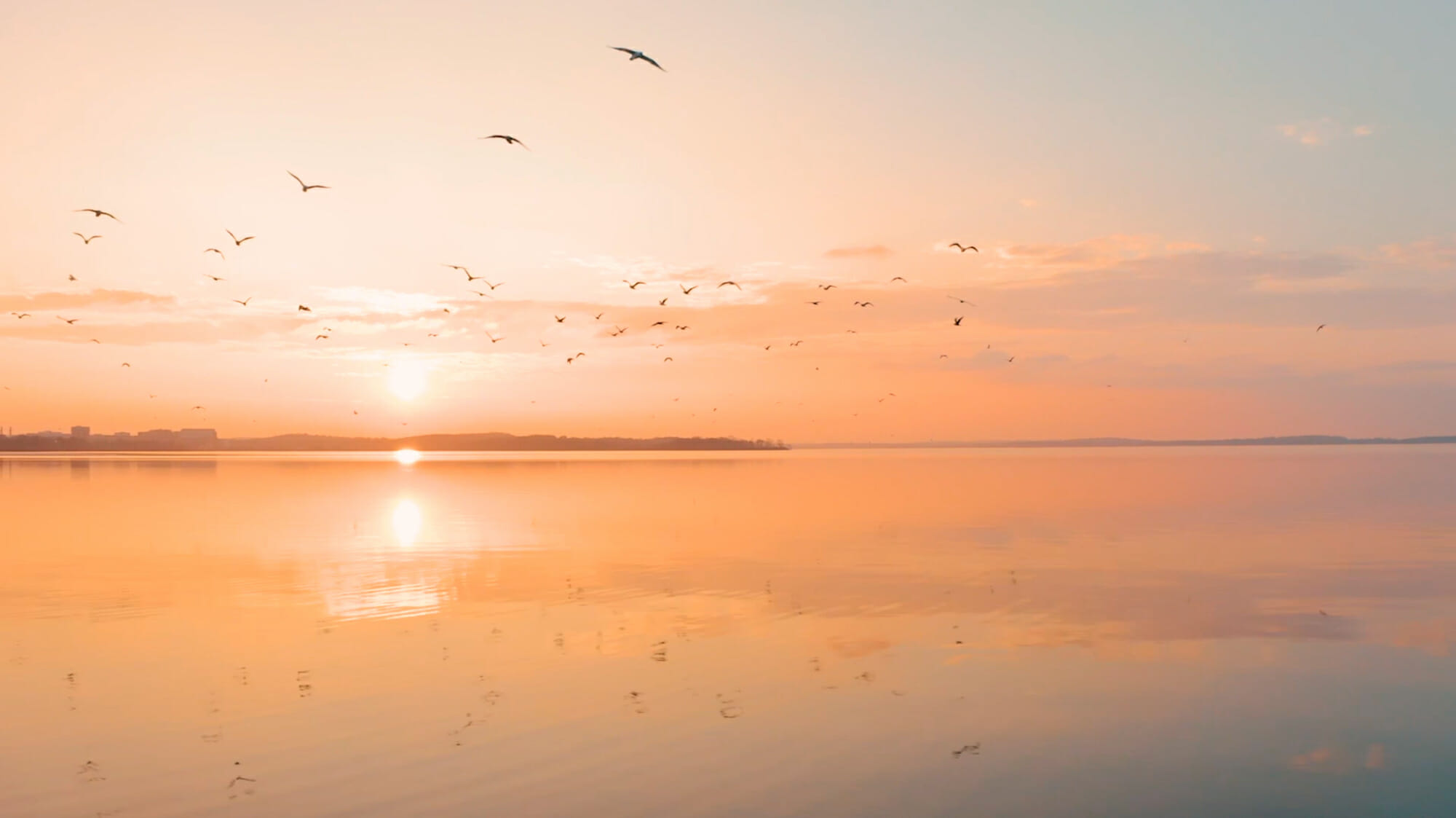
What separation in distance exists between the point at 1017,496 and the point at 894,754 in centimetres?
6652

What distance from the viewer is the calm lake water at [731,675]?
1503 cm

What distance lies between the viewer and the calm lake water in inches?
592

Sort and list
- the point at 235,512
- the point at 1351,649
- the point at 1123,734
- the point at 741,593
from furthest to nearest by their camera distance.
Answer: the point at 235,512
the point at 741,593
the point at 1351,649
the point at 1123,734

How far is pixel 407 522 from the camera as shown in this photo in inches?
2338

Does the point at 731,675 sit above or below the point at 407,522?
below

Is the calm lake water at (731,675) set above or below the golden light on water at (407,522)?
below

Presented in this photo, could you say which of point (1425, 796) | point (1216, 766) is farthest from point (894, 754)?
point (1425, 796)

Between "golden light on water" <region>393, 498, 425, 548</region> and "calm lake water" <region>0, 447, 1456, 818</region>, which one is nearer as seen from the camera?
"calm lake water" <region>0, 447, 1456, 818</region>

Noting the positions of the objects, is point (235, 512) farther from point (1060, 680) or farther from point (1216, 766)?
point (1216, 766)

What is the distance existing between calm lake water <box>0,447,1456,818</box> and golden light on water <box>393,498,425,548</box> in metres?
1.01

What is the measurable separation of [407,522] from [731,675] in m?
42.0

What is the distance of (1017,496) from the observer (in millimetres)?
80000

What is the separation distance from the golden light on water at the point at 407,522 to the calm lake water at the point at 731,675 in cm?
101

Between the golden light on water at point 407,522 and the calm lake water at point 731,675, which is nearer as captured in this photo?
the calm lake water at point 731,675
